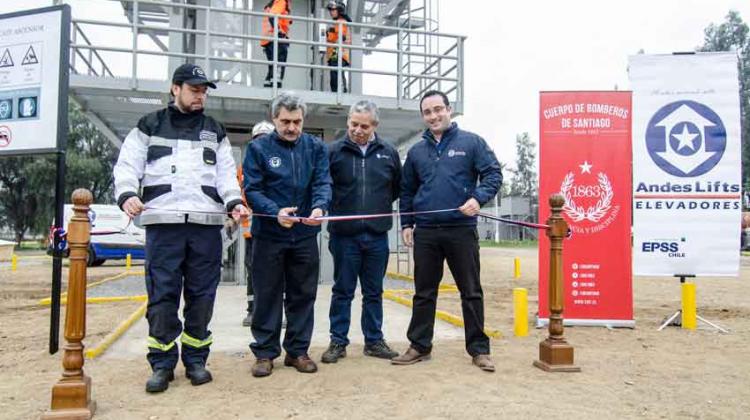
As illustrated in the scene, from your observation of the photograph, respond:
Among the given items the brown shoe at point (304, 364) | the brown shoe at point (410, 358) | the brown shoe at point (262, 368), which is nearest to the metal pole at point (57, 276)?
the brown shoe at point (262, 368)

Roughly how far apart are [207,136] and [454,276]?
214 cm

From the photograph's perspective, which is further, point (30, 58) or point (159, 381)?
point (30, 58)

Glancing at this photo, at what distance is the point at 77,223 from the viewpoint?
333cm

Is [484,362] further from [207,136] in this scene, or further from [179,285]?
[207,136]

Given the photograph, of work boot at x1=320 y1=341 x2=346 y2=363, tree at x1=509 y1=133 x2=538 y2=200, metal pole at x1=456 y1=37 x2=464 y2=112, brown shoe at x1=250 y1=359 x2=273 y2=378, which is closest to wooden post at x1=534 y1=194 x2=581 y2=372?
work boot at x1=320 y1=341 x2=346 y2=363

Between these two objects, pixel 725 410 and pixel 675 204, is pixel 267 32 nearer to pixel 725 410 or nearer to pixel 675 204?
pixel 675 204

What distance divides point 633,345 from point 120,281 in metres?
10.2

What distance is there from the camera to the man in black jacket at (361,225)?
14.7ft

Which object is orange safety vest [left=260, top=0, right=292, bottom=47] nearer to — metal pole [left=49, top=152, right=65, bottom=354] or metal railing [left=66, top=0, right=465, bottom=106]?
metal railing [left=66, top=0, right=465, bottom=106]

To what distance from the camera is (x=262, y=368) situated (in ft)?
13.1

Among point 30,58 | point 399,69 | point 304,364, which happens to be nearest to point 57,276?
point 30,58

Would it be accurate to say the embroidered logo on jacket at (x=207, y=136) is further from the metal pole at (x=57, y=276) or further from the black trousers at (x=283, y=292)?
the metal pole at (x=57, y=276)

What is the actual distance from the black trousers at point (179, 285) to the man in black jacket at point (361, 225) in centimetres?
101

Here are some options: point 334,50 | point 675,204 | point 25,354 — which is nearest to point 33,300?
point 25,354
